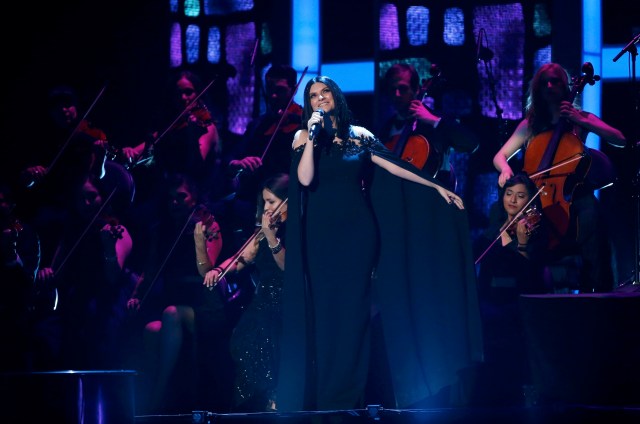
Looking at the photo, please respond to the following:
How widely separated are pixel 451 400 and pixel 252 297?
4.23ft

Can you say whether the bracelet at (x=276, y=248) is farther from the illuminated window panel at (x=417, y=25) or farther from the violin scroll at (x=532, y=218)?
the illuminated window panel at (x=417, y=25)

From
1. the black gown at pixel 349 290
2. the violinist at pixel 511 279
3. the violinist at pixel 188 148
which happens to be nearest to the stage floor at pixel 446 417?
the black gown at pixel 349 290

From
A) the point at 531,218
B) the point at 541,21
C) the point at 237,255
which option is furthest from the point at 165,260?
the point at 541,21

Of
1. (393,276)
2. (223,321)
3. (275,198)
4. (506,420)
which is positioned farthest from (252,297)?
(506,420)

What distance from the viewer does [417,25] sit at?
6.88 m

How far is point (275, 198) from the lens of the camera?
5.60 m

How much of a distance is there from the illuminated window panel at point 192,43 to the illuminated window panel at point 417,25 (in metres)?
1.52

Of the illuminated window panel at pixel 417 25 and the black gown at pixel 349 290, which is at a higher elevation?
the illuminated window panel at pixel 417 25

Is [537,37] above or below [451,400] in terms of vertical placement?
above

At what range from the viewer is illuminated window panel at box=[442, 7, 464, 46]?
22.1ft

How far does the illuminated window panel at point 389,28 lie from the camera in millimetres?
6914

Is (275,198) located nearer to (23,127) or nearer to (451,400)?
(451,400)

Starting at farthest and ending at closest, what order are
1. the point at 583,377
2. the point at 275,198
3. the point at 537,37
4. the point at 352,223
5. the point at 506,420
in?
the point at 537,37, the point at 275,198, the point at 352,223, the point at 583,377, the point at 506,420

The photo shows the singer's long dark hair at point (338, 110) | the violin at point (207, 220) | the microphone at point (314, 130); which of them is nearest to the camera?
the microphone at point (314, 130)
